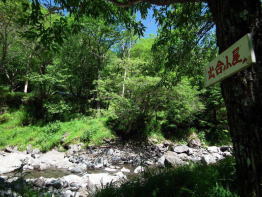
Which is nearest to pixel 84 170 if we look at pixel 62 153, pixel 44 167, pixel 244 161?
pixel 44 167

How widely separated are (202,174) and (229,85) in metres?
1.40

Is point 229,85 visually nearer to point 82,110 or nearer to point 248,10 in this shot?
point 248,10

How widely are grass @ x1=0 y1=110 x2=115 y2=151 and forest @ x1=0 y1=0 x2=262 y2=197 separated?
0.06 meters

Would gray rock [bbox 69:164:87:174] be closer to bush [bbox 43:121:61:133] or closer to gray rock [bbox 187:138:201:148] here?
bush [bbox 43:121:61:133]

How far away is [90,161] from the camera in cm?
765

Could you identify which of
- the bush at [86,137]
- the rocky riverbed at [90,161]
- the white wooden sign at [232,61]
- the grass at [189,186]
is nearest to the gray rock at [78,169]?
the rocky riverbed at [90,161]

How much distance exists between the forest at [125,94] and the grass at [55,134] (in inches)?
2.3

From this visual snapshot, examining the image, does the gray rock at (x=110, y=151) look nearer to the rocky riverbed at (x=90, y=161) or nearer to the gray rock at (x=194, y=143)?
the rocky riverbed at (x=90, y=161)

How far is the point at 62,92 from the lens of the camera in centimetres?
1555

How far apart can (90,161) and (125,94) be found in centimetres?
448

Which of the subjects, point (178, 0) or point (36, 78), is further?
point (36, 78)

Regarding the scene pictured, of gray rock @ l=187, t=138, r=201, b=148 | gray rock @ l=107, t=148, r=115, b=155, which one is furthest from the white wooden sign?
gray rock @ l=187, t=138, r=201, b=148

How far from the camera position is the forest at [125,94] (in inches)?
93.9

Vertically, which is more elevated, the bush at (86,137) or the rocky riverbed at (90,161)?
the bush at (86,137)
